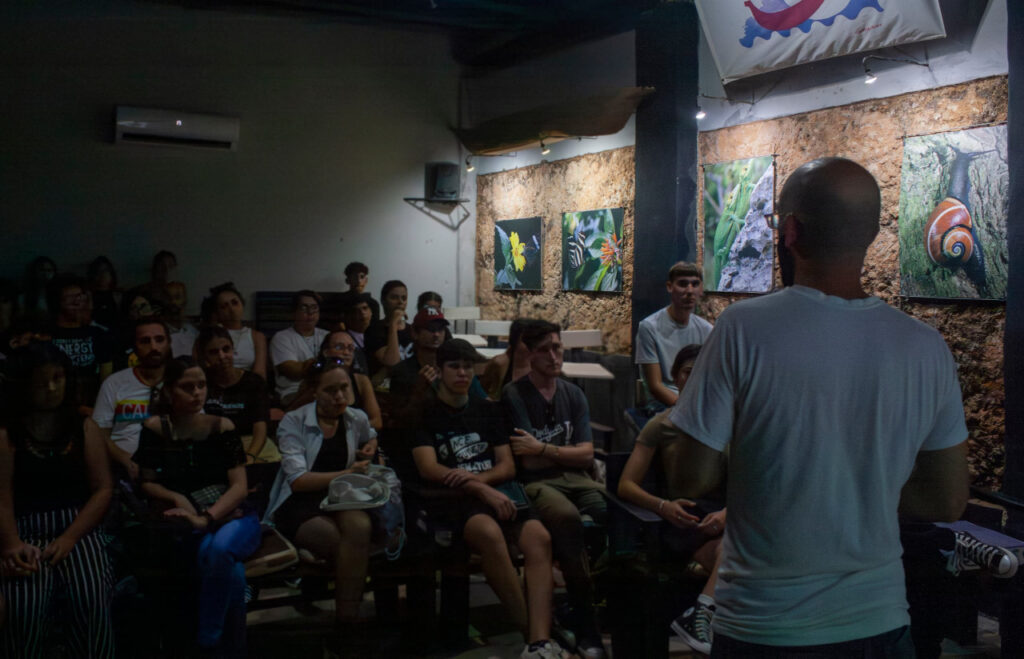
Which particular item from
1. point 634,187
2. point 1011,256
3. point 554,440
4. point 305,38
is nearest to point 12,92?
point 305,38

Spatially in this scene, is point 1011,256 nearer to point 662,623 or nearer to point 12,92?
point 662,623

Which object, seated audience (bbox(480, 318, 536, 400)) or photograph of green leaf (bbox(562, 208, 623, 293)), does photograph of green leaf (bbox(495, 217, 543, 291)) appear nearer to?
photograph of green leaf (bbox(562, 208, 623, 293))

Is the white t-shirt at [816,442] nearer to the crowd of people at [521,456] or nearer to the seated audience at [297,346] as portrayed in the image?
the crowd of people at [521,456]

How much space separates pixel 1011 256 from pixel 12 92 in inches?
263

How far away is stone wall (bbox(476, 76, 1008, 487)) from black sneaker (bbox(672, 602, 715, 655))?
1922 mm

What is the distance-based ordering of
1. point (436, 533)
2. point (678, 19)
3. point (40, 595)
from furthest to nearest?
point (678, 19)
point (436, 533)
point (40, 595)

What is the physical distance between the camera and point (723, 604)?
3.84 ft

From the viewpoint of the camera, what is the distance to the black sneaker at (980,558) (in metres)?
2.77

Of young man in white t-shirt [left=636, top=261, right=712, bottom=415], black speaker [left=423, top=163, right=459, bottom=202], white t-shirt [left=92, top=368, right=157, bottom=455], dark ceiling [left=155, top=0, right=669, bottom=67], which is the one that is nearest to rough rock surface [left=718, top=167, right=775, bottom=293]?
young man in white t-shirt [left=636, top=261, right=712, bottom=415]

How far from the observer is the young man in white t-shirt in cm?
411

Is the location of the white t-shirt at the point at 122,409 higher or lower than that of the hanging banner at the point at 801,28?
lower

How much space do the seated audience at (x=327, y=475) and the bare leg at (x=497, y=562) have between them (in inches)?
15.4

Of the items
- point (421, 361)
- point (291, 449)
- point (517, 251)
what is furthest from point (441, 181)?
point (291, 449)

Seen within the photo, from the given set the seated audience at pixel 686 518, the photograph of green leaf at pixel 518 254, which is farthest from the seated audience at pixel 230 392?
the photograph of green leaf at pixel 518 254
